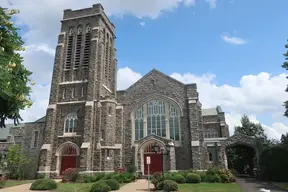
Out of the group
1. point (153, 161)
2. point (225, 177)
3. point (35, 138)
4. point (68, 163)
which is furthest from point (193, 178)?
point (35, 138)

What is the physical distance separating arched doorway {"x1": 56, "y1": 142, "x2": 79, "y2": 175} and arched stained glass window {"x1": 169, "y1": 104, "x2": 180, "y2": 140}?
34.4ft

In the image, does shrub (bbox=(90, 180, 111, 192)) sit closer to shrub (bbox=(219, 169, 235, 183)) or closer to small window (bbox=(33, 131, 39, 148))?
shrub (bbox=(219, 169, 235, 183))

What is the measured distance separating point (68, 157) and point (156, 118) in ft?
34.8

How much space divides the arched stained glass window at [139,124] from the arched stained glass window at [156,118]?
843mm

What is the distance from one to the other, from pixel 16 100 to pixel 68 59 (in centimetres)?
2256

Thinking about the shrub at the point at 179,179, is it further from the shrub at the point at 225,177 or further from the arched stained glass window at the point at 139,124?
the arched stained glass window at the point at 139,124

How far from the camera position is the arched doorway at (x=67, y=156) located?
25531mm

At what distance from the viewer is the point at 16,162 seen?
25625 millimetres

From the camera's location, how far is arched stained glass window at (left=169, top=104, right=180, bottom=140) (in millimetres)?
26344

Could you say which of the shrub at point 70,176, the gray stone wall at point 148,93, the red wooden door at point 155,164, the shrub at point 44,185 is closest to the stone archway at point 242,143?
the gray stone wall at point 148,93

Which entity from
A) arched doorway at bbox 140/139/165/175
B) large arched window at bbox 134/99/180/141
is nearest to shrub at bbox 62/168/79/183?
arched doorway at bbox 140/139/165/175

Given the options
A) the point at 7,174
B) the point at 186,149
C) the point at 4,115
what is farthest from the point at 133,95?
the point at 4,115

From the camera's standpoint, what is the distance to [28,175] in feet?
87.8

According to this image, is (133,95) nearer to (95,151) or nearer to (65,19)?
(95,151)
